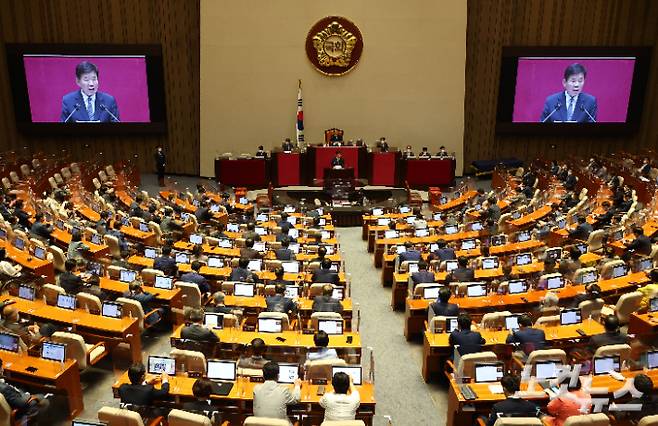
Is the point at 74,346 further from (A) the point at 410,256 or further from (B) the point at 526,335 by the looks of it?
(A) the point at 410,256

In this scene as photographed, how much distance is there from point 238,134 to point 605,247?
15863mm

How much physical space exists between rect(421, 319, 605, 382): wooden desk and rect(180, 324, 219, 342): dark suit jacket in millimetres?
3345

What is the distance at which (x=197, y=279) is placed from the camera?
38.2ft

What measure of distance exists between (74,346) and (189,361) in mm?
1906

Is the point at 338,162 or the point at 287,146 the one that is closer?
the point at 338,162

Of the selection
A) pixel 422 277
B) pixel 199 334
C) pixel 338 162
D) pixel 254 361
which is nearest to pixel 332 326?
pixel 254 361

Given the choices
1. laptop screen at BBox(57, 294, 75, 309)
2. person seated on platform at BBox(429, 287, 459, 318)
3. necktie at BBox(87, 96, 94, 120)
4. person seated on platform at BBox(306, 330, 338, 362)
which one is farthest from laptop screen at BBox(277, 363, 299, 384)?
necktie at BBox(87, 96, 94, 120)

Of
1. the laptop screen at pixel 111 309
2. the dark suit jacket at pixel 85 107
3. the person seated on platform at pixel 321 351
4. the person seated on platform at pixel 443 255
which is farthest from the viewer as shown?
the dark suit jacket at pixel 85 107

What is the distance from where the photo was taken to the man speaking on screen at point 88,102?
2425 cm

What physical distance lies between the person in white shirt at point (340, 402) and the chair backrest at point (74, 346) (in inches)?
150

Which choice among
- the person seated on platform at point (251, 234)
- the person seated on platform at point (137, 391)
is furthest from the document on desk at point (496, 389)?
Result: the person seated on platform at point (251, 234)

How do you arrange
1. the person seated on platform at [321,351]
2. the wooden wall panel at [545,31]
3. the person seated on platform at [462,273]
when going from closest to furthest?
the person seated on platform at [321,351] → the person seated on platform at [462,273] → the wooden wall panel at [545,31]

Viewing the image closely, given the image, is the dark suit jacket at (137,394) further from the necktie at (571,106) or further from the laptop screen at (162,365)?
the necktie at (571,106)

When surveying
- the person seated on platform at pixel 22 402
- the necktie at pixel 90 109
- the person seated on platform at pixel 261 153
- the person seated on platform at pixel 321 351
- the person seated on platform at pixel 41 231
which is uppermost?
the necktie at pixel 90 109
